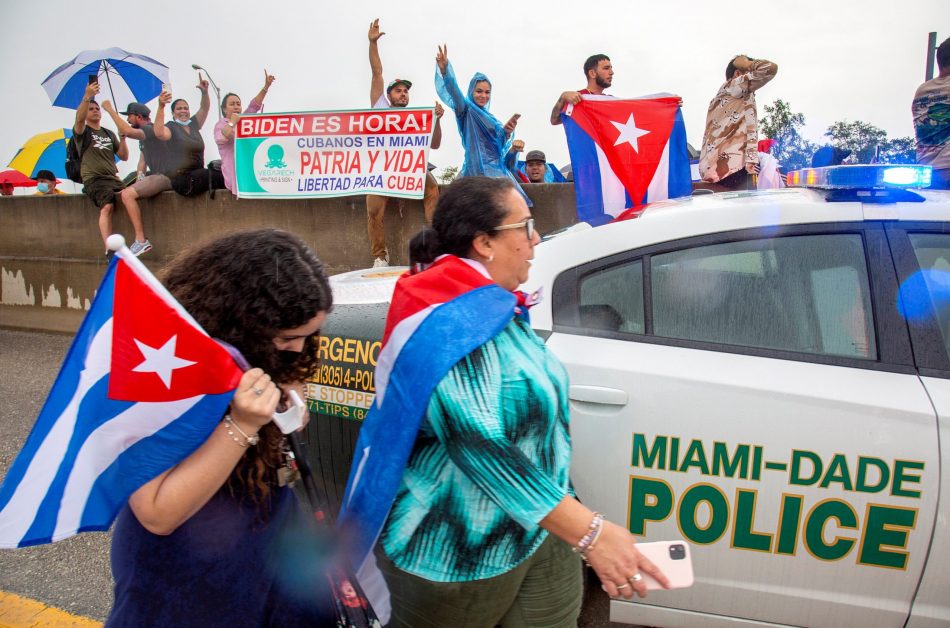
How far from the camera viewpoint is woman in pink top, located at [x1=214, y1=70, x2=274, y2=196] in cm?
715

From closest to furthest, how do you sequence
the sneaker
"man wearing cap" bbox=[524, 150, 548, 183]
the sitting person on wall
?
the sitting person on wall, the sneaker, "man wearing cap" bbox=[524, 150, 548, 183]

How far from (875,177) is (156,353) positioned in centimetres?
207

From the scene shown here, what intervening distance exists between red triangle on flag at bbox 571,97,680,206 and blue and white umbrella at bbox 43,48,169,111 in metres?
5.72

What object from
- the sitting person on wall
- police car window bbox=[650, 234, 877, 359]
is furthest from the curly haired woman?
the sitting person on wall

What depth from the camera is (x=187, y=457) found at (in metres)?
1.29

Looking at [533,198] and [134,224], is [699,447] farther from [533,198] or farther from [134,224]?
[134,224]

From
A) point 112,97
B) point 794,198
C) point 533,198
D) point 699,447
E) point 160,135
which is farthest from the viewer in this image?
point 112,97

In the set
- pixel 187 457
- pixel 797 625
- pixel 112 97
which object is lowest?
pixel 797 625

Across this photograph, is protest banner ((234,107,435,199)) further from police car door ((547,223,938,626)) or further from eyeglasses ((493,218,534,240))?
eyeglasses ((493,218,534,240))

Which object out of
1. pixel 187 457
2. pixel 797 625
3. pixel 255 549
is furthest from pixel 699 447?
pixel 187 457

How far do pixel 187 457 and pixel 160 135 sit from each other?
700cm

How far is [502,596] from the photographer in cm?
169

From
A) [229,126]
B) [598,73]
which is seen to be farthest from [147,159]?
[598,73]

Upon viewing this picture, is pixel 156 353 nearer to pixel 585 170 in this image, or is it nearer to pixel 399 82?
pixel 585 170
